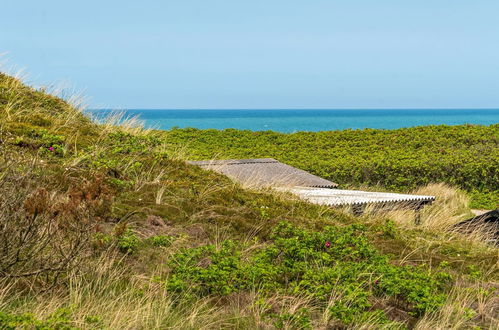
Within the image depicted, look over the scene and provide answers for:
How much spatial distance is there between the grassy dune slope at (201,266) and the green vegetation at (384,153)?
5245mm

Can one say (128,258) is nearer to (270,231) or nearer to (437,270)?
(270,231)

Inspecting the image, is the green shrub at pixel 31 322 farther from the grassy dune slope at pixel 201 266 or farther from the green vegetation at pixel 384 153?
the green vegetation at pixel 384 153

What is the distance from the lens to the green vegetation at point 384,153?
15727 millimetres

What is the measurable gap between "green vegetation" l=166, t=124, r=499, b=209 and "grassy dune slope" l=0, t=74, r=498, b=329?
207 inches

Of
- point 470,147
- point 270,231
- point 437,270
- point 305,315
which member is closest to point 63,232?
point 305,315

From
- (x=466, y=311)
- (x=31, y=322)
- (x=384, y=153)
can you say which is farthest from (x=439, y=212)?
(x=31, y=322)

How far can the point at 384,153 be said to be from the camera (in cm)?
1839

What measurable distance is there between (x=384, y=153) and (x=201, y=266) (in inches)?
515

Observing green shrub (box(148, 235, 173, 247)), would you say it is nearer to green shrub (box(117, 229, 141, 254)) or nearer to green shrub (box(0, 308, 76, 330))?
green shrub (box(117, 229, 141, 254))

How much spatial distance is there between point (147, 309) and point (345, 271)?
1837 millimetres

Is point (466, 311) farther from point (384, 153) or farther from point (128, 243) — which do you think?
point (384, 153)

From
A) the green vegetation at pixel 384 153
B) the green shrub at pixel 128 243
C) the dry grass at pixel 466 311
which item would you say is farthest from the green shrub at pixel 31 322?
the green vegetation at pixel 384 153

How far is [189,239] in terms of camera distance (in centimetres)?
703

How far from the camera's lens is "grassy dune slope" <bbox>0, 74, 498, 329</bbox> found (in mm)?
5078
